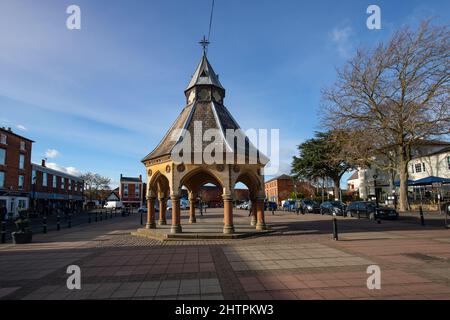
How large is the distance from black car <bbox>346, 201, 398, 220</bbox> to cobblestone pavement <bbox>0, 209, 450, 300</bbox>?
11407mm

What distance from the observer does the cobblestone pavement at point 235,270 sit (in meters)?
6.04

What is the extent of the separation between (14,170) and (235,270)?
1621 inches

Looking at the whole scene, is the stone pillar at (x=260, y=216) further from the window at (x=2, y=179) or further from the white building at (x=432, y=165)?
the white building at (x=432, y=165)

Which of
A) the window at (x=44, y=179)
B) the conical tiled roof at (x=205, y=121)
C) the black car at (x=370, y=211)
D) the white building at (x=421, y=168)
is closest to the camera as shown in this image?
the conical tiled roof at (x=205, y=121)

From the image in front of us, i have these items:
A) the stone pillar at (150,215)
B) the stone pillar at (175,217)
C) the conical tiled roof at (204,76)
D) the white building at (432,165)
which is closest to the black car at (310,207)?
the white building at (432,165)

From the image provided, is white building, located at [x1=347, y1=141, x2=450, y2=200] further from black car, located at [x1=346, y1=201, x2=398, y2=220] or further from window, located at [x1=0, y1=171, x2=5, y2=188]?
window, located at [x1=0, y1=171, x2=5, y2=188]

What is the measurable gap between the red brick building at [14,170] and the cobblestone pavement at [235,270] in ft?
95.0

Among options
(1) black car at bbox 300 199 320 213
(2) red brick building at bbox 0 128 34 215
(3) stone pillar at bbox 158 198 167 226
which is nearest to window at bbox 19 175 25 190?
(2) red brick building at bbox 0 128 34 215

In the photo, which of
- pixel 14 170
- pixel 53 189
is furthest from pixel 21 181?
pixel 53 189

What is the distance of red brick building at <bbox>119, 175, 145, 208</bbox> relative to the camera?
266 feet

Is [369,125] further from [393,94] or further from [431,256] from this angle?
[431,256]
